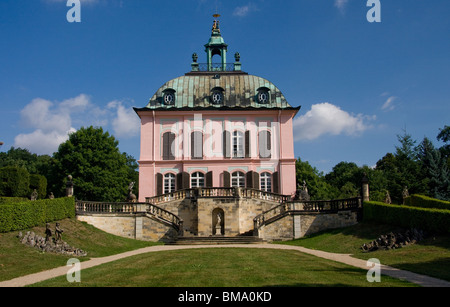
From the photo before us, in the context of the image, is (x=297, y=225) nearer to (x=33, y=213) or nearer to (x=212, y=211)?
(x=212, y=211)

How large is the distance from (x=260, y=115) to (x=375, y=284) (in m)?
29.1

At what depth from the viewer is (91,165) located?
1724 inches

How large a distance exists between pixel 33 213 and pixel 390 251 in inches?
738

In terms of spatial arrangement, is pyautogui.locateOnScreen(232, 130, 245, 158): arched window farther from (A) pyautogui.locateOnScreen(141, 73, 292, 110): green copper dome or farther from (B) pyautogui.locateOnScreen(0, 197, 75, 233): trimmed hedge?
(B) pyautogui.locateOnScreen(0, 197, 75, 233): trimmed hedge

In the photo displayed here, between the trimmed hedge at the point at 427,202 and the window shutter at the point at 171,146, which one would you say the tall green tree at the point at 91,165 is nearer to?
the window shutter at the point at 171,146

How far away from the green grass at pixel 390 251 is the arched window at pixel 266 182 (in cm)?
995

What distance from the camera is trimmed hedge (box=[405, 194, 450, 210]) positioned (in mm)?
22016

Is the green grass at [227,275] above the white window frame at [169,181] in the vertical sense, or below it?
below

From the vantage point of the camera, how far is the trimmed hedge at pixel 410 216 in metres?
18.9

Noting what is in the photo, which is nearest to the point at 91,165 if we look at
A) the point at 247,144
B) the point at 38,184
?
the point at 38,184

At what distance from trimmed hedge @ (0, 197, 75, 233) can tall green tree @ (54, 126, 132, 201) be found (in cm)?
1573

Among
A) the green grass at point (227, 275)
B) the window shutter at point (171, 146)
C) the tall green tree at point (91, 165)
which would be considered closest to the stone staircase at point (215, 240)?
the green grass at point (227, 275)

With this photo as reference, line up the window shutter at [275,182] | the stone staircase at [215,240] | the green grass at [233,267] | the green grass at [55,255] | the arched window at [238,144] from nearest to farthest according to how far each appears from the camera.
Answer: the green grass at [233,267] → the green grass at [55,255] → the stone staircase at [215,240] → the window shutter at [275,182] → the arched window at [238,144]
